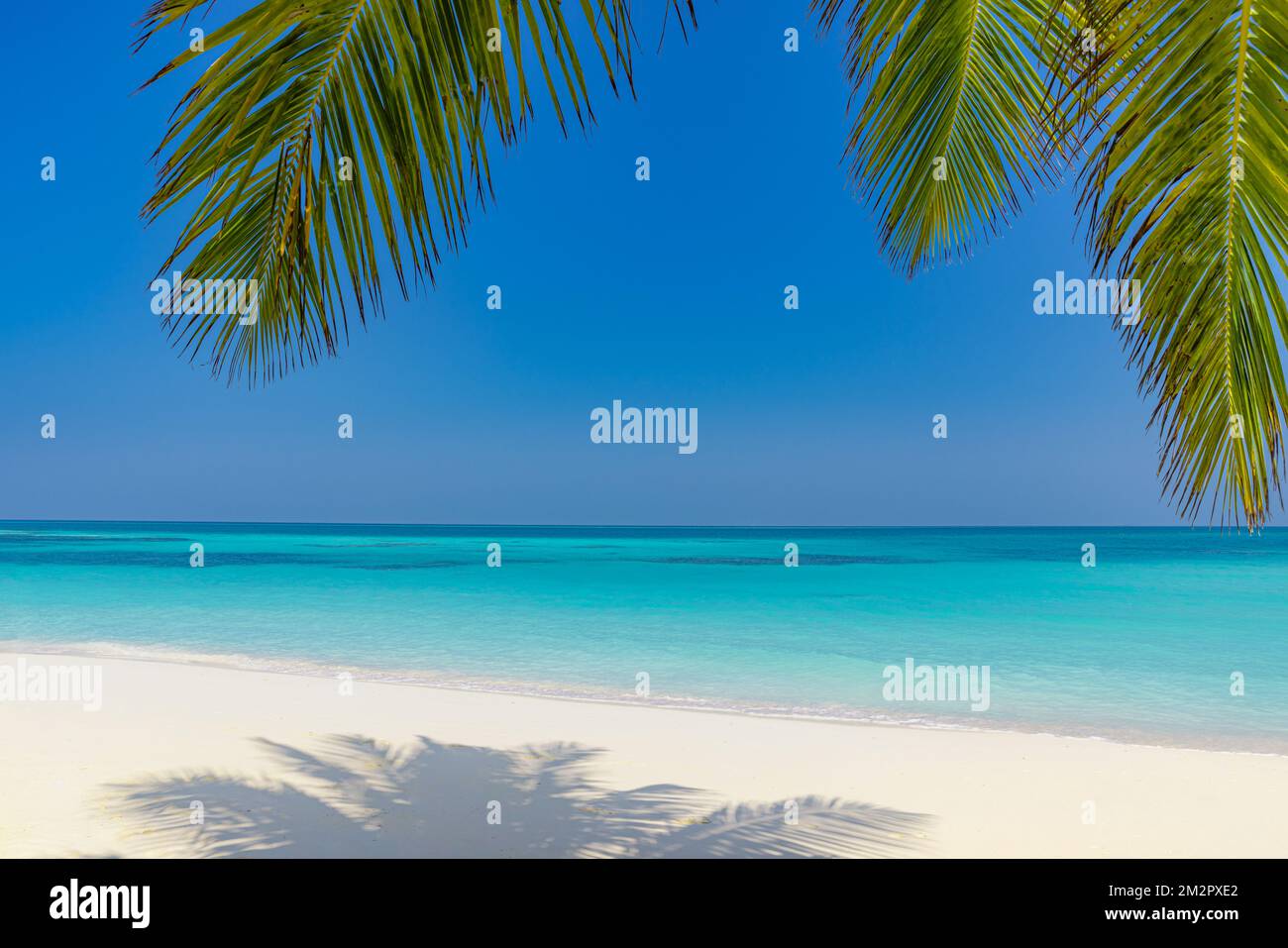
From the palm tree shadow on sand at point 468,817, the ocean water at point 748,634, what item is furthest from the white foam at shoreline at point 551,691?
the palm tree shadow on sand at point 468,817

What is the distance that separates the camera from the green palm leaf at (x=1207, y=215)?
200 cm

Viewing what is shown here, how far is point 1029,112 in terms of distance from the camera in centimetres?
336

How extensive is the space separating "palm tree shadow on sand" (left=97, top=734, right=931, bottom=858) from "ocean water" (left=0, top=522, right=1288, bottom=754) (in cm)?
400

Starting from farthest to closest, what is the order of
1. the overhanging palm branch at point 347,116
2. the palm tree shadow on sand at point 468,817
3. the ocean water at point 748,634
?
the ocean water at point 748,634 < the palm tree shadow on sand at point 468,817 < the overhanging palm branch at point 347,116

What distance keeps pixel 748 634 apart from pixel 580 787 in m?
10.7

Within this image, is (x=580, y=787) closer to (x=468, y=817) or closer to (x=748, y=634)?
(x=468, y=817)

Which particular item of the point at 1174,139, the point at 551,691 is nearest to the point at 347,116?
the point at 1174,139

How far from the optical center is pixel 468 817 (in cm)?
474

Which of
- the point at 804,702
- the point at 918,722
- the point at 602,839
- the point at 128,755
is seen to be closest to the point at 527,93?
the point at 602,839

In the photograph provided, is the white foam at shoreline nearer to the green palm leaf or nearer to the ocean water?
the ocean water

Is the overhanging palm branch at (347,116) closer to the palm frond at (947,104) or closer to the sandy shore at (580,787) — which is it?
the palm frond at (947,104)

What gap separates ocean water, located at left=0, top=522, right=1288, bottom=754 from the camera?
1001cm

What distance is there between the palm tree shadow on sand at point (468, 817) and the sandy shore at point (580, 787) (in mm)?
20
